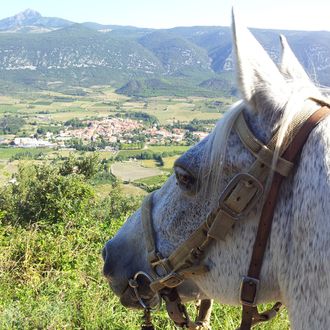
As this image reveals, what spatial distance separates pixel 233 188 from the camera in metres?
1.80

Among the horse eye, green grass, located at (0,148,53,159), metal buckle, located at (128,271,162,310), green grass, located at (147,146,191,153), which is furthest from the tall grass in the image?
green grass, located at (0,148,53,159)

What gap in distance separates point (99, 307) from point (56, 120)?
109 m

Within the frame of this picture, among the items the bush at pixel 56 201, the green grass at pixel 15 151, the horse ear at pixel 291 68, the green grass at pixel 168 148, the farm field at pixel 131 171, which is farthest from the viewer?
the green grass at pixel 168 148

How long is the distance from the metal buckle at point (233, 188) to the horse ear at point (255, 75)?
0.29m

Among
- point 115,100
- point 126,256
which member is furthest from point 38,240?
point 115,100

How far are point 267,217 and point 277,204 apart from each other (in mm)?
66

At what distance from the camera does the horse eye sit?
1960 mm

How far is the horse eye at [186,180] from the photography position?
1960 mm

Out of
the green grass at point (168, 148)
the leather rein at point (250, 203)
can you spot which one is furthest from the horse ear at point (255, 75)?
the green grass at point (168, 148)

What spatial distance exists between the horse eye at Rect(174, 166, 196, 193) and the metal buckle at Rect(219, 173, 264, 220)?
18cm

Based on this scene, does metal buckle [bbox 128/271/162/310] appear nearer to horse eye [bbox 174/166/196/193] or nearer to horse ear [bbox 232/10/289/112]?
horse eye [bbox 174/166/196/193]

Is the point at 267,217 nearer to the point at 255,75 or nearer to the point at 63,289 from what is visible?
the point at 255,75

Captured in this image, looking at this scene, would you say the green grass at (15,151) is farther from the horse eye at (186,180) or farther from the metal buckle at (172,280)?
the horse eye at (186,180)

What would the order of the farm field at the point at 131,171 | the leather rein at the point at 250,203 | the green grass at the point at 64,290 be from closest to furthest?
the leather rein at the point at 250,203, the green grass at the point at 64,290, the farm field at the point at 131,171
